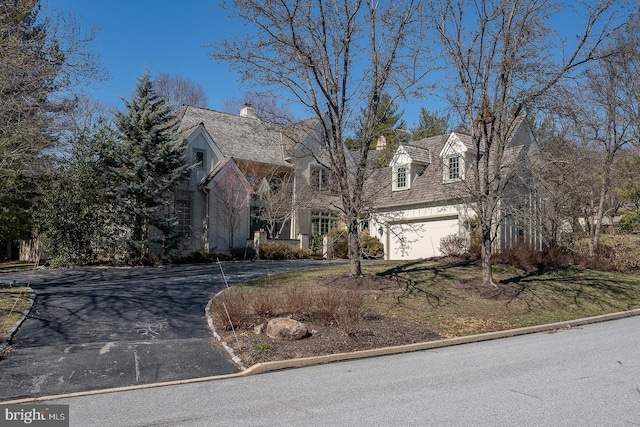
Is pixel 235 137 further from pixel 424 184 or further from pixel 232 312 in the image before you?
pixel 232 312

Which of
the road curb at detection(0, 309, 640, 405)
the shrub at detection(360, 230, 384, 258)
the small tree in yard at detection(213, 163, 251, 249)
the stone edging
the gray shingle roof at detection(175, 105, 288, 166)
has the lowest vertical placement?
the road curb at detection(0, 309, 640, 405)

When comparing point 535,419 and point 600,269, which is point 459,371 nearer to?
point 535,419

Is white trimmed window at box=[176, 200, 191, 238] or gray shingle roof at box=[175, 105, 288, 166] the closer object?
→ white trimmed window at box=[176, 200, 191, 238]

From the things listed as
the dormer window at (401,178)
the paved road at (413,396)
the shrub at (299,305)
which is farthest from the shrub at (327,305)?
the dormer window at (401,178)

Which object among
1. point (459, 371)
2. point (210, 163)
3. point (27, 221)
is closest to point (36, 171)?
point (27, 221)

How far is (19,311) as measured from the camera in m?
10.3

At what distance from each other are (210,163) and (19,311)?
51.9ft

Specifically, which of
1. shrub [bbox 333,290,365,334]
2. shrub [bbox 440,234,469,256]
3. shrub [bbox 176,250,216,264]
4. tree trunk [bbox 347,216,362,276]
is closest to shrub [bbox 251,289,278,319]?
shrub [bbox 333,290,365,334]

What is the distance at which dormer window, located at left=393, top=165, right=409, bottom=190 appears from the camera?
25406 millimetres

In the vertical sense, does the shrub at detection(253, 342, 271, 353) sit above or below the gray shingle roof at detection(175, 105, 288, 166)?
below

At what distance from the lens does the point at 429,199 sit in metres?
23.1

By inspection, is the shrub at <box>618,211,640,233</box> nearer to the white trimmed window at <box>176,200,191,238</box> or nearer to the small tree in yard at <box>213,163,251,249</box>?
the small tree in yard at <box>213,163,251,249</box>

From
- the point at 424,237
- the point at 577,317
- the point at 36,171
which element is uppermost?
the point at 36,171

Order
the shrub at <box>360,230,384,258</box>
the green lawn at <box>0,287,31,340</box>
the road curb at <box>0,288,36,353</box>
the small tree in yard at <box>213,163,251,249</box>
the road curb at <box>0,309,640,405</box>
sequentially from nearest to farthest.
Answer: the road curb at <box>0,309,640,405</box>
the road curb at <box>0,288,36,353</box>
the green lawn at <box>0,287,31,340</box>
the small tree in yard at <box>213,163,251,249</box>
the shrub at <box>360,230,384,258</box>
